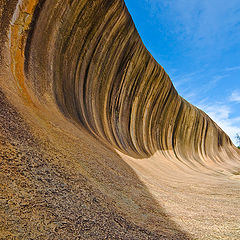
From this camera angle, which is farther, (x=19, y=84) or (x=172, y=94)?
(x=172, y=94)

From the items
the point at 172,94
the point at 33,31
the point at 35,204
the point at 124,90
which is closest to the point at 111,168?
the point at 35,204

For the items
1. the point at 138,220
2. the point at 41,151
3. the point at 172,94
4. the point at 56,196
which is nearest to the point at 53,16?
the point at 41,151

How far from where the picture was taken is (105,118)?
408 centimetres

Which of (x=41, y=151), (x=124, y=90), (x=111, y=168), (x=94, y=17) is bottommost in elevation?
(x=41, y=151)

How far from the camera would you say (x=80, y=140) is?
188 cm

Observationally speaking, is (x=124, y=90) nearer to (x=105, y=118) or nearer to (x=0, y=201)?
(x=105, y=118)

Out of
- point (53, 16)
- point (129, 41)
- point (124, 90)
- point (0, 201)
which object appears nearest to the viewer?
point (0, 201)

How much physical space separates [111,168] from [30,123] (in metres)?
0.83

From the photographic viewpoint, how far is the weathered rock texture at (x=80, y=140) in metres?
0.88

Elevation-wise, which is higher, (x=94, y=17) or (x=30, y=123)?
(x=94, y=17)

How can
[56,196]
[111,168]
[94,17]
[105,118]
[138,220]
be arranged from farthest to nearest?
[105,118] → [94,17] → [111,168] → [138,220] → [56,196]

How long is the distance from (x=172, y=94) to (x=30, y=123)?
604 centimetres

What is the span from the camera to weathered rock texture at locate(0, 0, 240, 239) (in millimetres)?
882

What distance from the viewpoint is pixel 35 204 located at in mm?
827
